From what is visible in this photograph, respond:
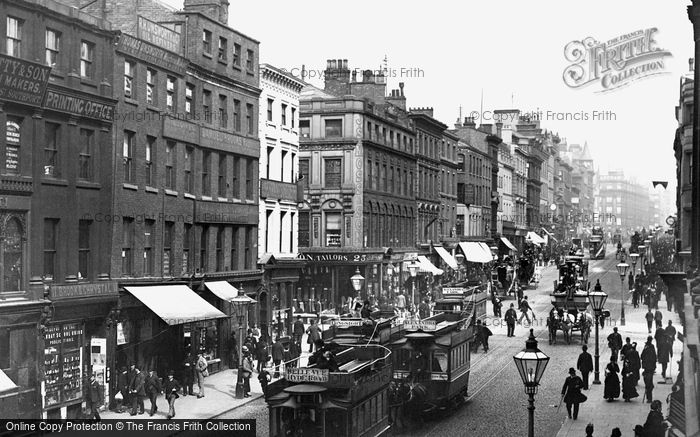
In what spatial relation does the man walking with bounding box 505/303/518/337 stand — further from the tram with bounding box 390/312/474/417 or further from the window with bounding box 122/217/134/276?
the window with bounding box 122/217/134/276

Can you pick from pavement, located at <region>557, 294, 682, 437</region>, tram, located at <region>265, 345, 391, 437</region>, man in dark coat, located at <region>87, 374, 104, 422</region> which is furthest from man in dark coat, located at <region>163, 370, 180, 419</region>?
pavement, located at <region>557, 294, 682, 437</region>

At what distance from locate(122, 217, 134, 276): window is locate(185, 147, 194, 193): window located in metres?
5.22

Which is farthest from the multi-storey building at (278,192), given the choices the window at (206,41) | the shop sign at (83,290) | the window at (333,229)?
the shop sign at (83,290)

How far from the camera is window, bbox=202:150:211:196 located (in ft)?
136

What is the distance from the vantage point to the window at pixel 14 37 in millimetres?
27344

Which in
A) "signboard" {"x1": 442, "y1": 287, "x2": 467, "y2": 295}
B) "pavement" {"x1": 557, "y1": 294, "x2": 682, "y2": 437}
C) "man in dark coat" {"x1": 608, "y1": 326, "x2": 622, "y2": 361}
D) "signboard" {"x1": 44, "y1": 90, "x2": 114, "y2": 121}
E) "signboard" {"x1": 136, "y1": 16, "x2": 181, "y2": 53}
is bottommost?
"pavement" {"x1": 557, "y1": 294, "x2": 682, "y2": 437}

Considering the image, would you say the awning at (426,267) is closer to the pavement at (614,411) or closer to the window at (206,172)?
the pavement at (614,411)

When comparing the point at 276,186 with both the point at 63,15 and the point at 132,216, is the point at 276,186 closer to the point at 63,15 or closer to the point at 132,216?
the point at 132,216

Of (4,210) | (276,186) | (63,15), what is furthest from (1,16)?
(276,186)

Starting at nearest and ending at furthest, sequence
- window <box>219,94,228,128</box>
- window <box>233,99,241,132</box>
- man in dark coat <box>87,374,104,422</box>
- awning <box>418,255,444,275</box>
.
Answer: man in dark coat <box>87,374,104,422</box> → window <box>219,94,228,128</box> → window <box>233,99,241,132</box> → awning <box>418,255,444,275</box>

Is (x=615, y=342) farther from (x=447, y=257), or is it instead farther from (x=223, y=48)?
(x=447, y=257)

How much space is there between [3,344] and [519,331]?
3251 cm

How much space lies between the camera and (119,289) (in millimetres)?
32969

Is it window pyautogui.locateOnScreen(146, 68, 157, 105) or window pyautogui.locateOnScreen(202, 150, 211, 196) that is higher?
window pyautogui.locateOnScreen(146, 68, 157, 105)
